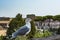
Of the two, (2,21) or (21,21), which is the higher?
(21,21)

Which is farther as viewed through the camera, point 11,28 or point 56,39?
point 11,28

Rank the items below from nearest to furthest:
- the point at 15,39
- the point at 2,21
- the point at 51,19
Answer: the point at 15,39, the point at 51,19, the point at 2,21

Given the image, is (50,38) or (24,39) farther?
(24,39)

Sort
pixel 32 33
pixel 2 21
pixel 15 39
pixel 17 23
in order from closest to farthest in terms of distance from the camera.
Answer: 1. pixel 15 39
2. pixel 17 23
3. pixel 32 33
4. pixel 2 21

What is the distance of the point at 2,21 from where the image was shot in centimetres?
1709

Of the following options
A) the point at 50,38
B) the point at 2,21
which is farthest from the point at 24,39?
the point at 2,21

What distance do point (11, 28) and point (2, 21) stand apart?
38.3 ft

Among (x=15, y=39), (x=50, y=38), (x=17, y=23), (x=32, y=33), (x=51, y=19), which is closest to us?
(x=50, y=38)

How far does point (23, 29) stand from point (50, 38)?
73 centimetres

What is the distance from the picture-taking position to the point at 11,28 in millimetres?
5555

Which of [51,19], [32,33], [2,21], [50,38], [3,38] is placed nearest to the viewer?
[50,38]

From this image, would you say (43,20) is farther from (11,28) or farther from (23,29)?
(23,29)

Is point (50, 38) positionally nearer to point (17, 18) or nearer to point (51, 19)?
point (17, 18)

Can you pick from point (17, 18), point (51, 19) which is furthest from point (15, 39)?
point (51, 19)
